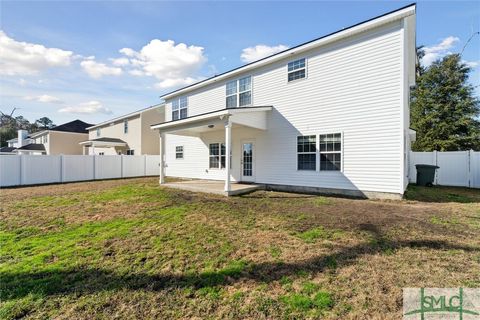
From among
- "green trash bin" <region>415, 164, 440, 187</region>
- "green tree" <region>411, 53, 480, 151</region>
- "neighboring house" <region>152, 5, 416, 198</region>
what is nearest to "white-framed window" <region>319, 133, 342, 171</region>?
"neighboring house" <region>152, 5, 416, 198</region>

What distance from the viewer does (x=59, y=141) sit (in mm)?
29688

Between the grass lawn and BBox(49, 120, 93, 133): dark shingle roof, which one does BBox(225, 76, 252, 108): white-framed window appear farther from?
BBox(49, 120, 93, 133): dark shingle roof

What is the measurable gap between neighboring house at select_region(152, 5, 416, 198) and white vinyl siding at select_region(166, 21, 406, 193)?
3 centimetres

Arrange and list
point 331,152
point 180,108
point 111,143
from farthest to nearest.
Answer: point 111,143
point 180,108
point 331,152

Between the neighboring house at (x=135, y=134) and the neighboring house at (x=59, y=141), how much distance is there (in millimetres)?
7704

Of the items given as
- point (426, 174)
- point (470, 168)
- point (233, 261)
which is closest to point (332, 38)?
point (426, 174)

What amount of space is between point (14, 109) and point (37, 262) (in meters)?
55.5

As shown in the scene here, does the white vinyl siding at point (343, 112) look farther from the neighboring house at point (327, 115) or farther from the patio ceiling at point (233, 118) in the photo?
the patio ceiling at point (233, 118)

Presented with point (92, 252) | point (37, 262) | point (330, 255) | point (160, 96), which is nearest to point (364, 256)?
point (330, 255)

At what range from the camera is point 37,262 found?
3.97 metres

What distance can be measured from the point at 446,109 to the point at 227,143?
22885 mm

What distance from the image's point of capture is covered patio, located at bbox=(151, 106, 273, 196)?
30.5ft

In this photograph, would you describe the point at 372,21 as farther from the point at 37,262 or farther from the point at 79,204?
the point at 79,204

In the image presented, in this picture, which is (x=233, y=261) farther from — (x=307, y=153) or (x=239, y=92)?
(x=239, y=92)
